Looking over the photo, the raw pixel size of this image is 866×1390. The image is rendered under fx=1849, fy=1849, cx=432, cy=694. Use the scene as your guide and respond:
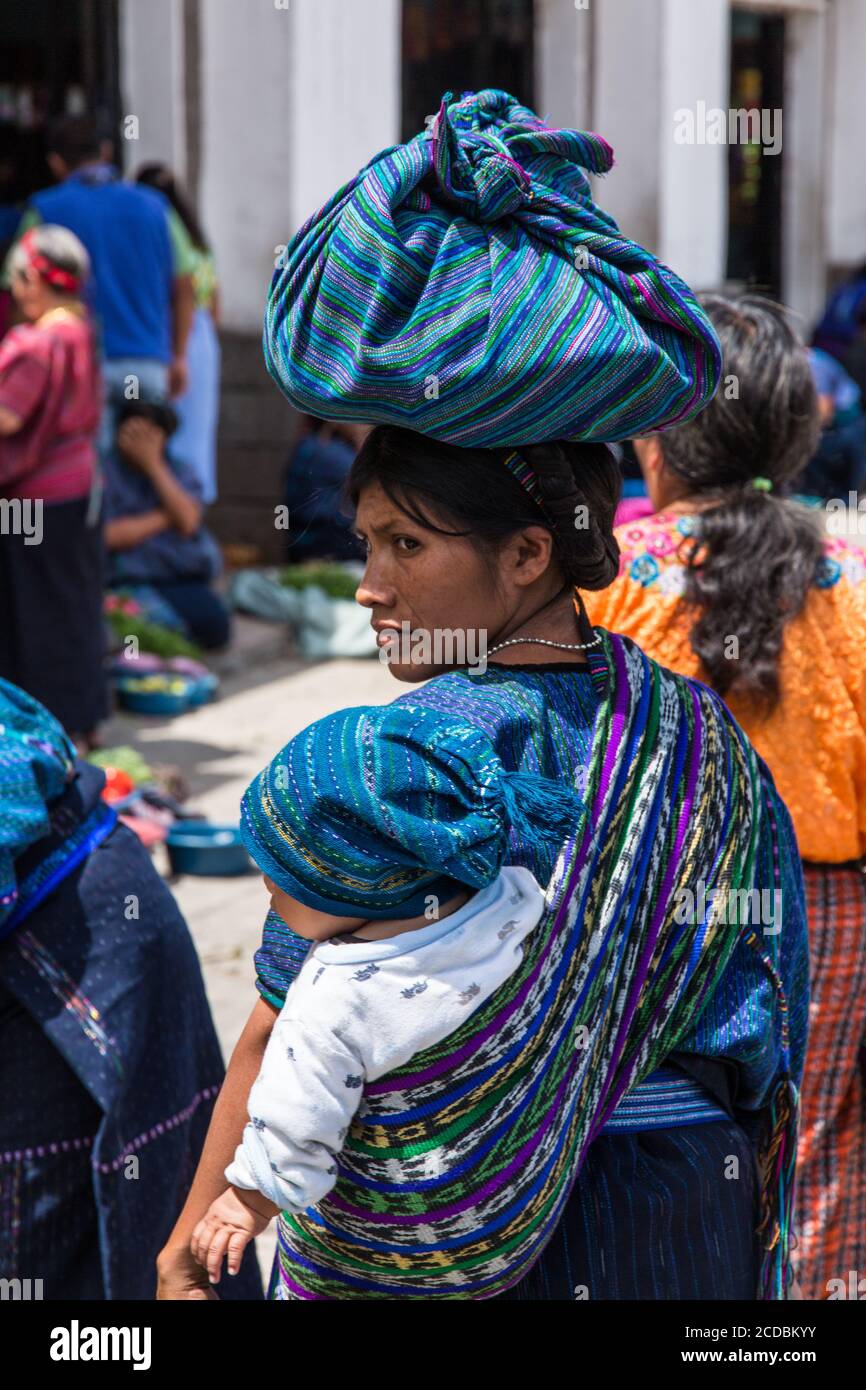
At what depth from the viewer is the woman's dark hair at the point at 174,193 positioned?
8.29 meters

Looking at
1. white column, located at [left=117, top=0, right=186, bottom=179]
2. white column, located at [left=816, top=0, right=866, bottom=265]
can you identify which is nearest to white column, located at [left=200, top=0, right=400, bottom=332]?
white column, located at [left=117, top=0, right=186, bottom=179]

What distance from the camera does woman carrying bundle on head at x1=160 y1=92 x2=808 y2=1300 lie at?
→ 1625 mm

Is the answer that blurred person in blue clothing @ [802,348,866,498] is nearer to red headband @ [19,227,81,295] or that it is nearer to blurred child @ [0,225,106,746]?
blurred child @ [0,225,106,746]

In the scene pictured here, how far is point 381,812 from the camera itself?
1570 millimetres

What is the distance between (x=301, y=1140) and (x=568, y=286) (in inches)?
32.5

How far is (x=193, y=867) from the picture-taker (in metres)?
5.73

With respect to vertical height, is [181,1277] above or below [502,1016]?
below

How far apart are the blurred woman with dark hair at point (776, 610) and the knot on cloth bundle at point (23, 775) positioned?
809 mm

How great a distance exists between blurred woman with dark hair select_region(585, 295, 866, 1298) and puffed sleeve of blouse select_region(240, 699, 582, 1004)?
1.11 meters

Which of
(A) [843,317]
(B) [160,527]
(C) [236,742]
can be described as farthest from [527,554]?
(A) [843,317]

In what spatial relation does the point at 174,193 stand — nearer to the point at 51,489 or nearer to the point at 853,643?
the point at 51,489

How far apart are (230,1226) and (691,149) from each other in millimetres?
11630

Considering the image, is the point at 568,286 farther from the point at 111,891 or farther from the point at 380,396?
the point at 111,891
